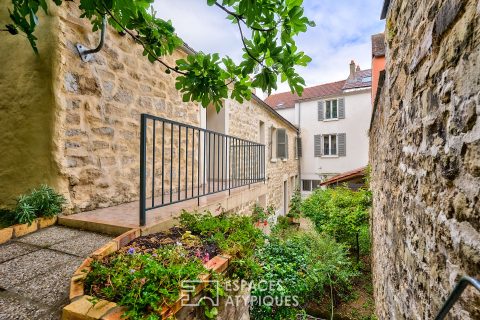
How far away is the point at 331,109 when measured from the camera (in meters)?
15.2

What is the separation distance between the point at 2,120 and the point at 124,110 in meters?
1.33

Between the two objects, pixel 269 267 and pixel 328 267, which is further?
pixel 328 267

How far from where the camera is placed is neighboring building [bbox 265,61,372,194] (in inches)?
563

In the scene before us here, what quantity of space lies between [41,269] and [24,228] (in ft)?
2.86

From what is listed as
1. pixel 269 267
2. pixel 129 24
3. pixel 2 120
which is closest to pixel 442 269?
pixel 269 267

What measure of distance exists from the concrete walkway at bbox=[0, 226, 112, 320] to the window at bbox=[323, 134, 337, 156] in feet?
48.8

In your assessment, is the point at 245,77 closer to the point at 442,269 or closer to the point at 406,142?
the point at 406,142

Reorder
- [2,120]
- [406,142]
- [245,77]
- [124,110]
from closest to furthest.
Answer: [406,142] < [245,77] < [2,120] < [124,110]

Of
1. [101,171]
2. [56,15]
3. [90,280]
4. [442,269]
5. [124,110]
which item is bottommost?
[90,280]

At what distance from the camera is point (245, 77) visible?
227 cm

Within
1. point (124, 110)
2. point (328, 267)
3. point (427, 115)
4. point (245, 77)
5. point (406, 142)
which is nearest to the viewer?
point (427, 115)

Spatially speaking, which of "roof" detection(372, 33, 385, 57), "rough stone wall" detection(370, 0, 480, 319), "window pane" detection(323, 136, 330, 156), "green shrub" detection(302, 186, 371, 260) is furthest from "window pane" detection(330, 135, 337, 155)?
"rough stone wall" detection(370, 0, 480, 319)

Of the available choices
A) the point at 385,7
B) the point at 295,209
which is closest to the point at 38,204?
the point at 385,7

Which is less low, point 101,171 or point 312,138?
point 312,138
